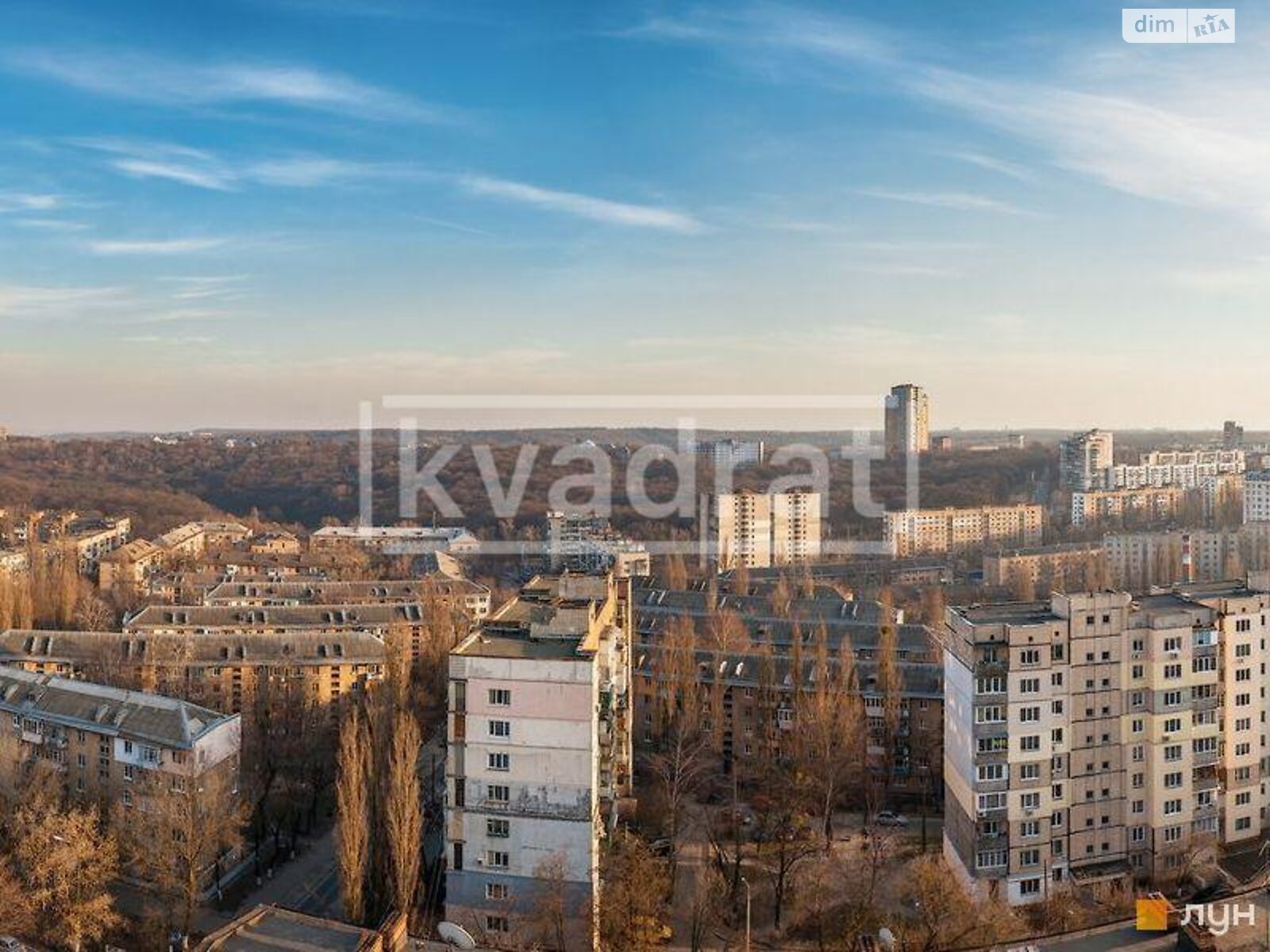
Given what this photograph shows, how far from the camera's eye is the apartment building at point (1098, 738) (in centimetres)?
835

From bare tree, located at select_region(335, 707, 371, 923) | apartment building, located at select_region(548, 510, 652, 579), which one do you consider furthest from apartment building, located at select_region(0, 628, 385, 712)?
apartment building, located at select_region(548, 510, 652, 579)

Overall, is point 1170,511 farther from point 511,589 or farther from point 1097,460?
point 511,589

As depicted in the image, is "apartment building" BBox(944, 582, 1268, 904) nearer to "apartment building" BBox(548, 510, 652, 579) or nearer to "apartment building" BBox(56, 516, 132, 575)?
"apartment building" BBox(548, 510, 652, 579)

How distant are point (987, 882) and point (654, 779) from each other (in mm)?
3931

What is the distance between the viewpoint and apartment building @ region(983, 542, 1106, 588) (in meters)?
21.8

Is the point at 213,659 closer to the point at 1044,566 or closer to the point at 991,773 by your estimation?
the point at 991,773

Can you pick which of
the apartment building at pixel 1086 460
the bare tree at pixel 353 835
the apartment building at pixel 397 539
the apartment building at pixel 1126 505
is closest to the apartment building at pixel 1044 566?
the apartment building at pixel 1126 505

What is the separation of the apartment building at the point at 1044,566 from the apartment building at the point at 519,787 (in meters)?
15.9

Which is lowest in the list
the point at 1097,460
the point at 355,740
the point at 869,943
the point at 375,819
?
the point at 869,943

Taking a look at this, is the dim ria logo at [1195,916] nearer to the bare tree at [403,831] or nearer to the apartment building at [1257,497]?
the bare tree at [403,831]

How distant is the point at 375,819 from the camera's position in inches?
329

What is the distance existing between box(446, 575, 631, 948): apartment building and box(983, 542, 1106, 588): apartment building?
15886 mm

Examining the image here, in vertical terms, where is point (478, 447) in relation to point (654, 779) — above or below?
above

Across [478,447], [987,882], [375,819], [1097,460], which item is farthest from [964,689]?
[478,447]
